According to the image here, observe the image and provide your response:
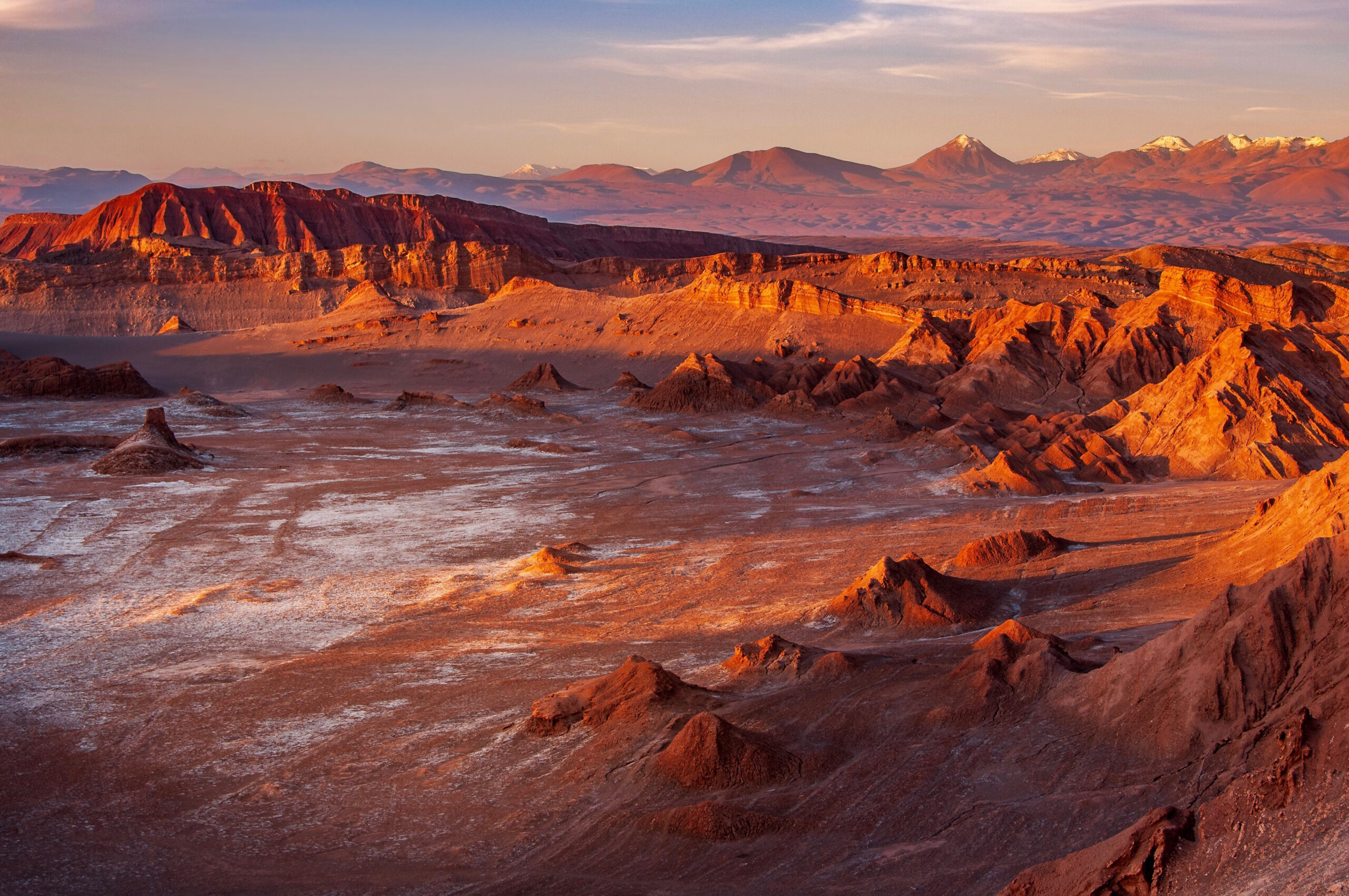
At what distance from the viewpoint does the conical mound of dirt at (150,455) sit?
29.5 metres

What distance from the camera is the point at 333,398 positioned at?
157 ft

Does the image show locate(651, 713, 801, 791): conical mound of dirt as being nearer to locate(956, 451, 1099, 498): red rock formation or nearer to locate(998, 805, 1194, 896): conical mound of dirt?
locate(998, 805, 1194, 896): conical mound of dirt

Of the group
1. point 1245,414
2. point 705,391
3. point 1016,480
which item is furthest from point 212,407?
point 1245,414

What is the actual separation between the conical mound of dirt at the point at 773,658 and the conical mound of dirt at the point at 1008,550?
4.72 metres

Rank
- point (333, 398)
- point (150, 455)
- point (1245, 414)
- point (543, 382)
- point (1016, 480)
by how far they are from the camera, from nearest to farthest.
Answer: point (1016, 480) < point (1245, 414) < point (150, 455) < point (333, 398) < point (543, 382)

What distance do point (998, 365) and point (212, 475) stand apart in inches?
1037

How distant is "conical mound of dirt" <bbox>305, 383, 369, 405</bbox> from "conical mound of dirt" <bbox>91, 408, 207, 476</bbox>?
48.6 feet

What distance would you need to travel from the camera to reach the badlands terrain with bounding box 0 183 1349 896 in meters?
8.02

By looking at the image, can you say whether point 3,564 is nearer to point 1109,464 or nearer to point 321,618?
point 321,618

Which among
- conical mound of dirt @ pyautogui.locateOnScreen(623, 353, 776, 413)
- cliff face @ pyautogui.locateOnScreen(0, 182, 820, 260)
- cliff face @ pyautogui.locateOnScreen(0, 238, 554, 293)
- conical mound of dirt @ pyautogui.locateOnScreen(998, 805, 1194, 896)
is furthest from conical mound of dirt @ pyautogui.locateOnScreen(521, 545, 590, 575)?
cliff face @ pyautogui.locateOnScreen(0, 182, 820, 260)

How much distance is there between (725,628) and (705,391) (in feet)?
92.6

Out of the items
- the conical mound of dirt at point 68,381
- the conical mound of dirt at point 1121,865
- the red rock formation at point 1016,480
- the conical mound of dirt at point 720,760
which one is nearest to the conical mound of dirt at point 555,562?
the conical mound of dirt at point 720,760

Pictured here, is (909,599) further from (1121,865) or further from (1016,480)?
(1016,480)

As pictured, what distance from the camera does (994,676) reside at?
386 inches
